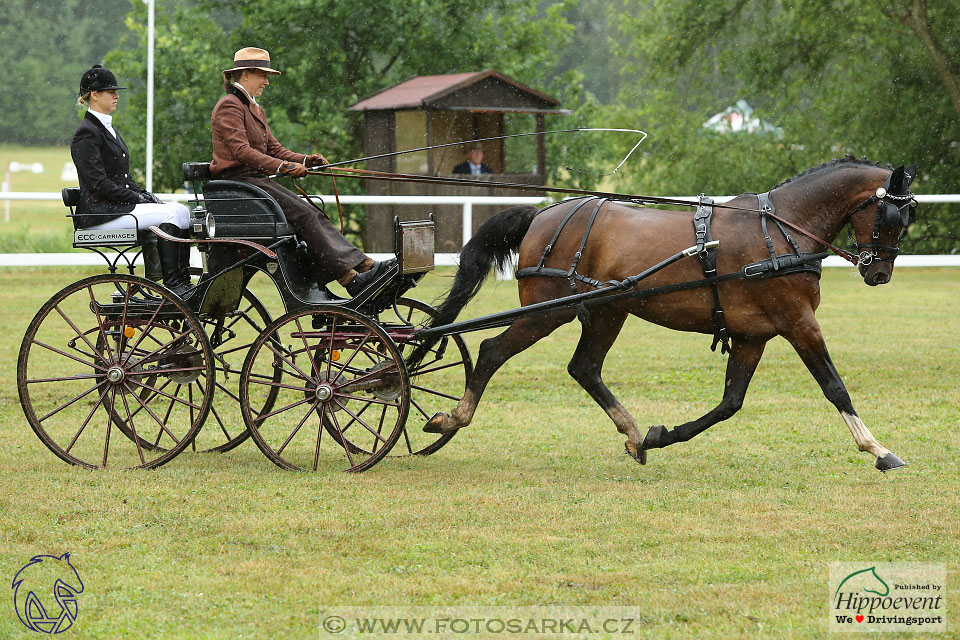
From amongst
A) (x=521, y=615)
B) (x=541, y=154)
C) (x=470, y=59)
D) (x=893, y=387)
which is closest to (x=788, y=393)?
(x=893, y=387)

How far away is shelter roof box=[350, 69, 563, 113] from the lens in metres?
18.8

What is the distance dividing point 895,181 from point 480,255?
89.5 inches

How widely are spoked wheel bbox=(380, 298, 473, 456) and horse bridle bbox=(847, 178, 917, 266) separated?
229cm

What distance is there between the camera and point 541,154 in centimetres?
2034

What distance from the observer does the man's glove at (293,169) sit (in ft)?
20.6

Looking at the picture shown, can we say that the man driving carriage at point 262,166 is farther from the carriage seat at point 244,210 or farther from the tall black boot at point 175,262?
the tall black boot at point 175,262

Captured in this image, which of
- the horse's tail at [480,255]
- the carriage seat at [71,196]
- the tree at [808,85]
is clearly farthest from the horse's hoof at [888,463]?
the tree at [808,85]

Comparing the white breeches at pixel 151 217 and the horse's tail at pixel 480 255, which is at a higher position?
the white breeches at pixel 151 217

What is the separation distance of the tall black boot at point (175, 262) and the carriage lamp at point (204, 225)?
0.09 metres

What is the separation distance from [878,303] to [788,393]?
6.81 meters

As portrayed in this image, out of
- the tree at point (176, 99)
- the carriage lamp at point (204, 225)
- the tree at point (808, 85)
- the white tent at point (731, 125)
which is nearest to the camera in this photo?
the carriage lamp at point (204, 225)

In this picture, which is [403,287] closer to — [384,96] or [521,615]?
[521,615]

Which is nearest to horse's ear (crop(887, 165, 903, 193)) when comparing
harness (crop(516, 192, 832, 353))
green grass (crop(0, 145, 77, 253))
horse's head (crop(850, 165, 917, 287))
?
horse's head (crop(850, 165, 917, 287))

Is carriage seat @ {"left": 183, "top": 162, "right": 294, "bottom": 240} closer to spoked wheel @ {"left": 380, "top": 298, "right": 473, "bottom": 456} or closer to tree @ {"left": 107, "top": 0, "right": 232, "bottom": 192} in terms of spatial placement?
spoked wheel @ {"left": 380, "top": 298, "right": 473, "bottom": 456}
